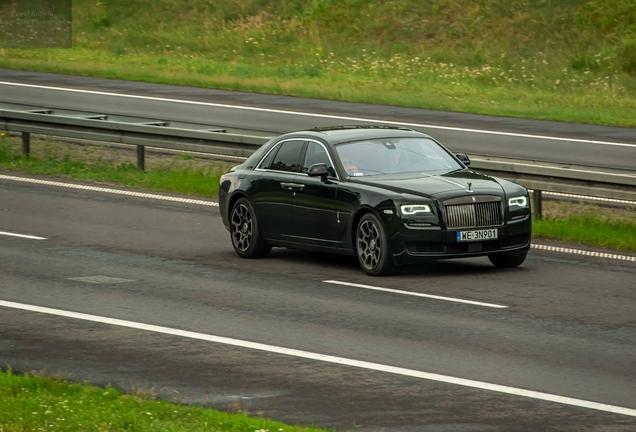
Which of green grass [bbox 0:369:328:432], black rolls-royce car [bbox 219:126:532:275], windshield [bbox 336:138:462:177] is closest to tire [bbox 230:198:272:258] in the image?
black rolls-royce car [bbox 219:126:532:275]

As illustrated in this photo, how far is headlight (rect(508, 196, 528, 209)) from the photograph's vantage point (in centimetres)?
1392

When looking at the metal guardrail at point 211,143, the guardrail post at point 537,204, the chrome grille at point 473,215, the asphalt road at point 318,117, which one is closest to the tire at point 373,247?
the chrome grille at point 473,215

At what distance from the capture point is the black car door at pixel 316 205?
14375 mm

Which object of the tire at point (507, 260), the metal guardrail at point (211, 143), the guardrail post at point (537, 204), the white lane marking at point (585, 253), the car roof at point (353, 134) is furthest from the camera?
the guardrail post at point (537, 204)

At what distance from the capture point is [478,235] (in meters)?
13.6

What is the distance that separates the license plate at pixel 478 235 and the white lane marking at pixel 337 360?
372 centimetres

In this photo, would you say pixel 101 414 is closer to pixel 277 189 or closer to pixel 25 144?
pixel 277 189

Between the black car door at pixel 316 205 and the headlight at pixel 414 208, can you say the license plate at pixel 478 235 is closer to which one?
the headlight at pixel 414 208

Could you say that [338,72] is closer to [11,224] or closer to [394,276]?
[11,224]

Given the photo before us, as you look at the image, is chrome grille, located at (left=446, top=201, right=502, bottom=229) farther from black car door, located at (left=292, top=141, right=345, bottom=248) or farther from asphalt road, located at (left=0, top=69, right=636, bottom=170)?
asphalt road, located at (left=0, top=69, right=636, bottom=170)

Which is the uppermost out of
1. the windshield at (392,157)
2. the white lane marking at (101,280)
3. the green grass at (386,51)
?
the green grass at (386,51)

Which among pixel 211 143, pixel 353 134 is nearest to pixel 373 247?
pixel 353 134

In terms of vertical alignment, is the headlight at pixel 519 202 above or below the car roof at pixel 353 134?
below

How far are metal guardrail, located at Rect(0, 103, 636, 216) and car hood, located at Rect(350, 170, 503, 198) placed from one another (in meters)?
2.94
